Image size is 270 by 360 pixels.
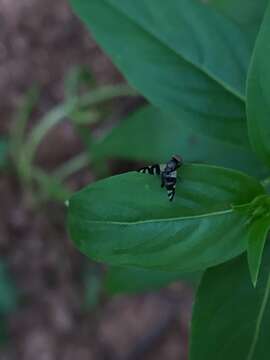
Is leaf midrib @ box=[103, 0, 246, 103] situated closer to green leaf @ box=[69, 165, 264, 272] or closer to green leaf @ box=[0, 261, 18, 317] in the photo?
green leaf @ box=[69, 165, 264, 272]

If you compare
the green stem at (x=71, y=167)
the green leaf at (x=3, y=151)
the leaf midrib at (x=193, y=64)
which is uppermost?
the leaf midrib at (x=193, y=64)

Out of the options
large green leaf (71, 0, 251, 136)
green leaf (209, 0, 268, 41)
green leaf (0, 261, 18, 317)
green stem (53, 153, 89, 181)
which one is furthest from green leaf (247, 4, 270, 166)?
green leaf (0, 261, 18, 317)

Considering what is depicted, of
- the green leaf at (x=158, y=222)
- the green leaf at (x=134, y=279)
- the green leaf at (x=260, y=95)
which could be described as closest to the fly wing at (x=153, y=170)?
the green leaf at (x=158, y=222)

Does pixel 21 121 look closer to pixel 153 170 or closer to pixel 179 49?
pixel 179 49

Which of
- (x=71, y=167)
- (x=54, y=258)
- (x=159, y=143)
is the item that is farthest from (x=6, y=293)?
(x=159, y=143)

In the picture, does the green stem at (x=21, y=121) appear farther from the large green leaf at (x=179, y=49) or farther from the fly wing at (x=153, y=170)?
the fly wing at (x=153, y=170)

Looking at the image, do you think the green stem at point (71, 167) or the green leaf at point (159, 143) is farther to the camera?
the green stem at point (71, 167)
